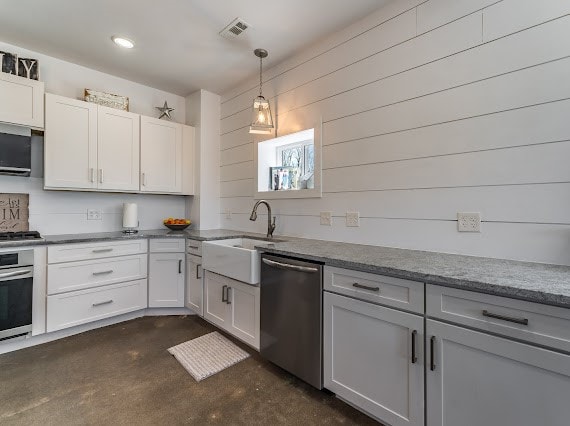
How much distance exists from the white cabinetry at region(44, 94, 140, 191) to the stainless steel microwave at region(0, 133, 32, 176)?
5.1 inches

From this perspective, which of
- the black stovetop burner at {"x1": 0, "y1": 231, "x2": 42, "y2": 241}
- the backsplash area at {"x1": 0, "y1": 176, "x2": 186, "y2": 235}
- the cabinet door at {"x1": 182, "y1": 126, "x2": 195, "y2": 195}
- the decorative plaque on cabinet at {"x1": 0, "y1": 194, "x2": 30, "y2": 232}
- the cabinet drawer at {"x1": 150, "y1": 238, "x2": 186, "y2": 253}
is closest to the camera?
the black stovetop burner at {"x1": 0, "y1": 231, "x2": 42, "y2": 241}

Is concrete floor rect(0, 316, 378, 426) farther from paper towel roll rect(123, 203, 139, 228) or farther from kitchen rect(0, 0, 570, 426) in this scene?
paper towel roll rect(123, 203, 139, 228)

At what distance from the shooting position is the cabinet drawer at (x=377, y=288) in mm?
1272

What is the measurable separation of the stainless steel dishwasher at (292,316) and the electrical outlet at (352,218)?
663 mm

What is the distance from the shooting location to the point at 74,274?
2.41 meters

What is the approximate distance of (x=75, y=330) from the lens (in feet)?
8.22

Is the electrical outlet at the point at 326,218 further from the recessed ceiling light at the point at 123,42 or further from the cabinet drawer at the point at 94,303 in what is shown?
the recessed ceiling light at the point at 123,42

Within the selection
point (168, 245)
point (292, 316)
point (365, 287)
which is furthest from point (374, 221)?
point (168, 245)

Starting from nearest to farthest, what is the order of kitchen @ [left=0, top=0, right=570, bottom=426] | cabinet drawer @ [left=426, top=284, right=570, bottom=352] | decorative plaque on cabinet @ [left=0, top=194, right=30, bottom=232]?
cabinet drawer @ [left=426, top=284, right=570, bottom=352]
kitchen @ [left=0, top=0, right=570, bottom=426]
decorative plaque on cabinet @ [left=0, top=194, right=30, bottom=232]

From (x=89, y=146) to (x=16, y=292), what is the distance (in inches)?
55.3

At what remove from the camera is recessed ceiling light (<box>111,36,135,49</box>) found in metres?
2.40

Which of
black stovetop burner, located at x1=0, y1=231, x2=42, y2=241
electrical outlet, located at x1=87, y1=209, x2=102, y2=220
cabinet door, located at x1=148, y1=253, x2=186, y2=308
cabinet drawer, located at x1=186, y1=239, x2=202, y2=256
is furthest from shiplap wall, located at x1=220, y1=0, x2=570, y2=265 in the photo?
black stovetop burner, located at x1=0, y1=231, x2=42, y2=241

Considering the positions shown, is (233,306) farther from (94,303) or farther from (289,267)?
(94,303)

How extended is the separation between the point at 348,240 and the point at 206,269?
4.40ft
